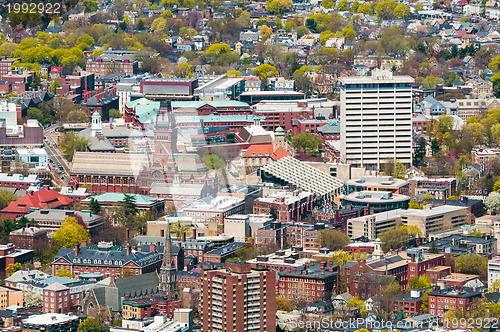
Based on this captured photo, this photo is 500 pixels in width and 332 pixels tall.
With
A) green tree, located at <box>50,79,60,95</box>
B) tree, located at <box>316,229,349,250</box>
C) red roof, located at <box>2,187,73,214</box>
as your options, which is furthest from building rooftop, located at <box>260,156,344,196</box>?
Answer: green tree, located at <box>50,79,60,95</box>

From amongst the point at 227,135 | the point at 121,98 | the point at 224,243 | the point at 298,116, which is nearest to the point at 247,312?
the point at 224,243

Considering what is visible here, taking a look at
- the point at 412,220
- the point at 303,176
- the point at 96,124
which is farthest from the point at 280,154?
the point at 412,220

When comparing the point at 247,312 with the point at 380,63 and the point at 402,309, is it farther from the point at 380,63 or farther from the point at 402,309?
the point at 380,63

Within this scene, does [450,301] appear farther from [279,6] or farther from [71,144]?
[279,6]

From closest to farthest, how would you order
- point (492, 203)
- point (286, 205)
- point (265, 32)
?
point (286, 205) < point (492, 203) < point (265, 32)

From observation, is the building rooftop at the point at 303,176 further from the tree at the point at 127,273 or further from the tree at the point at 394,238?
the tree at the point at 127,273

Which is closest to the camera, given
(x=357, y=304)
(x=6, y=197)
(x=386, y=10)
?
(x=357, y=304)
